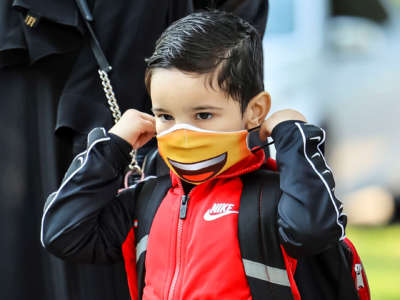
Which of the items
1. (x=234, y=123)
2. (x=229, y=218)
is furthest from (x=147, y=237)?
(x=234, y=123)

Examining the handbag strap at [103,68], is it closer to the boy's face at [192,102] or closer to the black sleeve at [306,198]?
the boy's face at [192,102]

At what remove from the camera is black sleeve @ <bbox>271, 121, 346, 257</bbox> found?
52.2 inches

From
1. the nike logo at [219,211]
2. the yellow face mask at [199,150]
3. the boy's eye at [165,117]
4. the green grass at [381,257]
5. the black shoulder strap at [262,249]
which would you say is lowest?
the green grass at [381,257]

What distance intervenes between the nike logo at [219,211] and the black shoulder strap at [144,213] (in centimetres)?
18

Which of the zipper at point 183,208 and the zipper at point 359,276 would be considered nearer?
the zipper at point 183,208

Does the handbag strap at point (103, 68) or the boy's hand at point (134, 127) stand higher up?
the handbag strap at point (103, 68)

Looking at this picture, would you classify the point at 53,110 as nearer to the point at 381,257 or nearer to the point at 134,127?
the point at 134,127

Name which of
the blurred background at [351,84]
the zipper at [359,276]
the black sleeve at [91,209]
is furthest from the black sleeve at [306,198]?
the blurred background at [351,84]

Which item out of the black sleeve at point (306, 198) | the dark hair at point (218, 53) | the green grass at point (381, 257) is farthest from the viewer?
the green grass at point (381, 257)

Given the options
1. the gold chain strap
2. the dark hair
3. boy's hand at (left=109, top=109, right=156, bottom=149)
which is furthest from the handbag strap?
the dark hair

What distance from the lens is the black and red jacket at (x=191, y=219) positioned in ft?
4.43

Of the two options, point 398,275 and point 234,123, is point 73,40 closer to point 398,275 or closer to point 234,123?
point 234,123

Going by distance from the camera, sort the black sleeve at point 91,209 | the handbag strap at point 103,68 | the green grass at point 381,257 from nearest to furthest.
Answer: the black sleeve at point 91,209, the handbag strap at point 103,68, the green grass at point 381,257

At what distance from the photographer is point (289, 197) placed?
4.45ft
